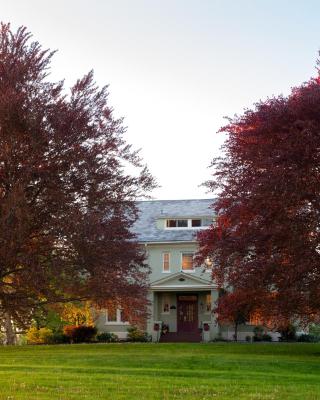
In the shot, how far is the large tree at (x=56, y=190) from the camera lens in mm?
21594

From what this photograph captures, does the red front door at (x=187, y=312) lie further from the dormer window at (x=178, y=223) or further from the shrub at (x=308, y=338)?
the shrub at (x=308, y=338)

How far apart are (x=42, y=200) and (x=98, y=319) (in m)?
24.6

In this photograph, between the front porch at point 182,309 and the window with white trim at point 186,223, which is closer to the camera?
the front porch at point 182,309

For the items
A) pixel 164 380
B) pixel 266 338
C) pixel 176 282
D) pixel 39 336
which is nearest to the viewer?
pixel 164 380

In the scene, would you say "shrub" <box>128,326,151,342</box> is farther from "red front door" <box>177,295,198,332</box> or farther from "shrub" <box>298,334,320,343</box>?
"shrub" <box>298,334,320,343</box>

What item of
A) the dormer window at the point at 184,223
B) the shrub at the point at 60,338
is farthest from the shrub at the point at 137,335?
the dormer window at the point at 184,223

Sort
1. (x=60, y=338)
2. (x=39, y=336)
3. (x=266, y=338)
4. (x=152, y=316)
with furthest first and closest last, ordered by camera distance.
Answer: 1. (x=152, y=316)
2. (x=266, y=338)
3. (x=39, y=336)
4. (x=60, y=338)

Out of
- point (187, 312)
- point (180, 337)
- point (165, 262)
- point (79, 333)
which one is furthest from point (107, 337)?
point (165, 262)

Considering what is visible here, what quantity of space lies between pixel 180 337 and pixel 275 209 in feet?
70.2

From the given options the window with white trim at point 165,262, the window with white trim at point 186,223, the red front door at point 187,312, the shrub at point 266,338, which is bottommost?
the shrub at point 266,338

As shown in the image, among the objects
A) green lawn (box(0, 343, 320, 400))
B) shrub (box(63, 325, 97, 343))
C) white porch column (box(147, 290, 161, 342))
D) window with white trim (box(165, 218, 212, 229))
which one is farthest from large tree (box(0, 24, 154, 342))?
window with white trim (box(165, 218, 212, 229))

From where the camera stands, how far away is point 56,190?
22.3 meters

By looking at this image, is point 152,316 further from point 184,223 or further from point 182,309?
point 184,223

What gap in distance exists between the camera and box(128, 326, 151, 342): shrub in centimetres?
4232
